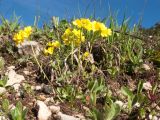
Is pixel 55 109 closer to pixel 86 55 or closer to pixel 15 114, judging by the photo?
pixel 15 114

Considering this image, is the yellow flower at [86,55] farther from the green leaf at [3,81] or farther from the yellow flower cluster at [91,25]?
the green leaf at [3,81]

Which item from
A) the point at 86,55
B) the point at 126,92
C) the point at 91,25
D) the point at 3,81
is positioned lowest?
the point at 126,92

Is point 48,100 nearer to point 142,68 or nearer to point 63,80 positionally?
point 63,80

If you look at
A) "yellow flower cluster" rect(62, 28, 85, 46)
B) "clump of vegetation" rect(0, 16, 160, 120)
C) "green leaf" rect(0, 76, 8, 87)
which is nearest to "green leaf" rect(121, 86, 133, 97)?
"clump of vegetation" rect(0, 16, 160, 120)

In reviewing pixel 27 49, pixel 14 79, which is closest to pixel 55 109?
pixel 14 79

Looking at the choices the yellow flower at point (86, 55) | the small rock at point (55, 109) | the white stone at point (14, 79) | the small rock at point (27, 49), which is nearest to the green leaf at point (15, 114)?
the small rock at point (55, 109)
